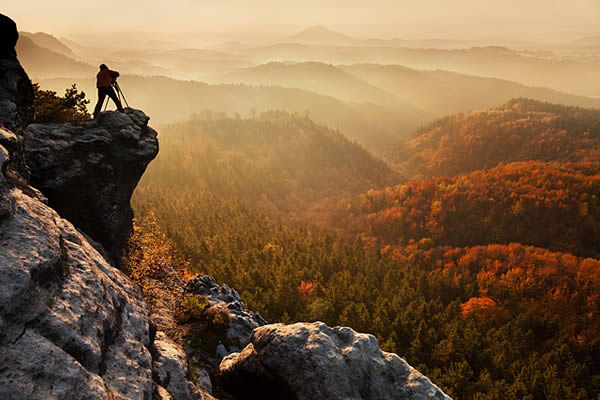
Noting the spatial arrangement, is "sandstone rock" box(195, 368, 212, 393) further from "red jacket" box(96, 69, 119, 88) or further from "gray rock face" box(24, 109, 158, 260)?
"red jacket" box(96, 69, 119, 88)

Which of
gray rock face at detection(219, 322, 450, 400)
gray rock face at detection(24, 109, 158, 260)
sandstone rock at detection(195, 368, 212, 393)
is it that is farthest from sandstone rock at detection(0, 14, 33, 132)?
gray rock face at detection(219, 322, 450, 400)

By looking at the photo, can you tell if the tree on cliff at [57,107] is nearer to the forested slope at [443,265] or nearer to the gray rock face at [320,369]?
the gray rock face at [320,369]

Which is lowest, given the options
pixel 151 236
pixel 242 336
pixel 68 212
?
pixel 242 336

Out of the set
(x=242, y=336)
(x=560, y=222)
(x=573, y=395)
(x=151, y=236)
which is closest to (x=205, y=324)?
(x=242, y=336)

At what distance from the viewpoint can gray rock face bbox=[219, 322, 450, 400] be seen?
1552 centimetres

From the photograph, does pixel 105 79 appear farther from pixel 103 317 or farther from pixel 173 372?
pixel 173 372

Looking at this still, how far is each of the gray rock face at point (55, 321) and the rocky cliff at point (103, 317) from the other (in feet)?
0.11

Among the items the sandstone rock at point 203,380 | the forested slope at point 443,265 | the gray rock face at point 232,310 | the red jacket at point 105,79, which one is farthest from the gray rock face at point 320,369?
the forested slope at point 443,265

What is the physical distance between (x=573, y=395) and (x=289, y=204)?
138 metres

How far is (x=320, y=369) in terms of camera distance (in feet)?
51.0

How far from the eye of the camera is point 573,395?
3841 centimetres

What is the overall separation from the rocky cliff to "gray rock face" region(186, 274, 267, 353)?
0.40 ft

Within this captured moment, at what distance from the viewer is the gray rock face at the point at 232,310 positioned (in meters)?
23.5

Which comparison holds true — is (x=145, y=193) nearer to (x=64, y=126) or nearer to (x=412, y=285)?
(x=412, y=285)
